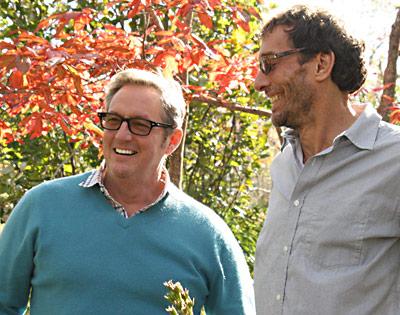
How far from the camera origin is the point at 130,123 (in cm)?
239

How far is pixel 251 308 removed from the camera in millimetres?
2438

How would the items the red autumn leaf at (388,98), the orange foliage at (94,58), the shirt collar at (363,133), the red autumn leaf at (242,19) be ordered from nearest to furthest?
the shirt collar at (363,133) → the orange foliage at (94,58) → the red autumn leaf at (242,19) → the red autumn leaf at (388,98)

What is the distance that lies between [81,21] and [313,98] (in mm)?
2108

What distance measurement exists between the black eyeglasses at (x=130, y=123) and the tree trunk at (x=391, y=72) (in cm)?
240

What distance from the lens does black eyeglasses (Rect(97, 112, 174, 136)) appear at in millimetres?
2389

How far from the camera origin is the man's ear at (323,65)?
2484 mm

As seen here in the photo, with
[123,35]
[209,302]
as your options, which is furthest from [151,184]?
[123,35]

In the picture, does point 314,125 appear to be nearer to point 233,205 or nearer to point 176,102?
point 176,102

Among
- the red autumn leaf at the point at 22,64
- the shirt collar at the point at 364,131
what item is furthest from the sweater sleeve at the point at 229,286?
the red autumn leaf at the point at 22,64

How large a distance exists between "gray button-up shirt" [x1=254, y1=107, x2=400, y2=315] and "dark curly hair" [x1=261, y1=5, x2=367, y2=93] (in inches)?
5.7

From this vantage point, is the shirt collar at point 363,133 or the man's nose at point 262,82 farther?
the man's nose at point 262,82

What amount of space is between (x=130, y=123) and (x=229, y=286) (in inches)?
23.6

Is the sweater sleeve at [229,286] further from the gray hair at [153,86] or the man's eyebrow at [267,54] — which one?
the man's eyebrow at [267,54]

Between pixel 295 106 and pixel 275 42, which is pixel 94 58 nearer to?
pixel 275 42
